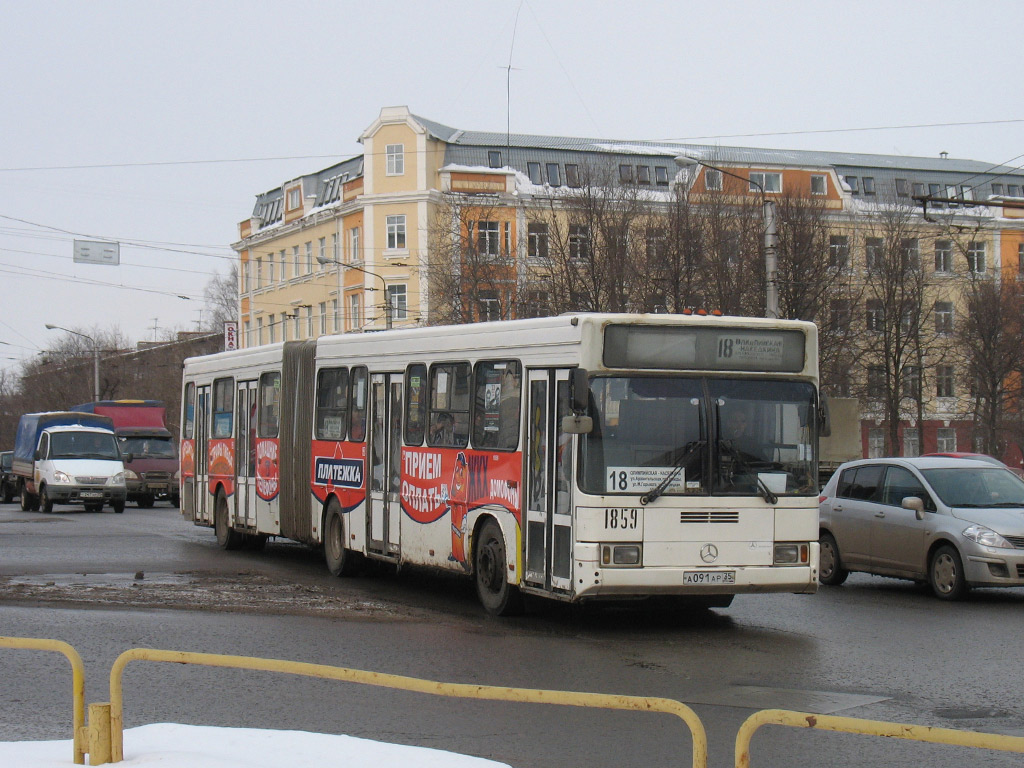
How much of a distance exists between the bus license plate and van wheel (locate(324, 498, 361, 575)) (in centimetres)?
626

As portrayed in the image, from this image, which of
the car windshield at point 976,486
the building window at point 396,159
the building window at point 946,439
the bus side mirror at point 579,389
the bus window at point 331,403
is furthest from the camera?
the building window at point 396,159

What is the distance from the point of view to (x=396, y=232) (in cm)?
6869

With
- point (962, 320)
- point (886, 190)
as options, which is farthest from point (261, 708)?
point (886, 190)

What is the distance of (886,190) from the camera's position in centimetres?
6988

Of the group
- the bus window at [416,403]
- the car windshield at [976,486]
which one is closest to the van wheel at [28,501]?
the bus window at [416,403]

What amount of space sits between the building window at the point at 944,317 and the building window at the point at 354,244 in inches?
1139

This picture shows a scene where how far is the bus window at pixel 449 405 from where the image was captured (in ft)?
45.3

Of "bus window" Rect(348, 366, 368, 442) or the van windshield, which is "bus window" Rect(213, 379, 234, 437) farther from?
the van windshield

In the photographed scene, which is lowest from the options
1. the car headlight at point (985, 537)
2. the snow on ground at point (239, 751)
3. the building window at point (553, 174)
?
the snow on ground at point (239, 751)

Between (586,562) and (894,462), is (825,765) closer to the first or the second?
(586,562)

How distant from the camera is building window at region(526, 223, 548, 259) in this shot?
4300 centimetres

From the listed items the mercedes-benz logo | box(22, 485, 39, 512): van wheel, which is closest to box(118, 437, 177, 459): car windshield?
box(22, 485, 39, 512): van wheel

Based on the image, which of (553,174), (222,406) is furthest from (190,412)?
(553,174)

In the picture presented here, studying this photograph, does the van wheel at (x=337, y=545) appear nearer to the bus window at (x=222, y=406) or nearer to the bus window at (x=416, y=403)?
the bus window at (x=416, y=403)
